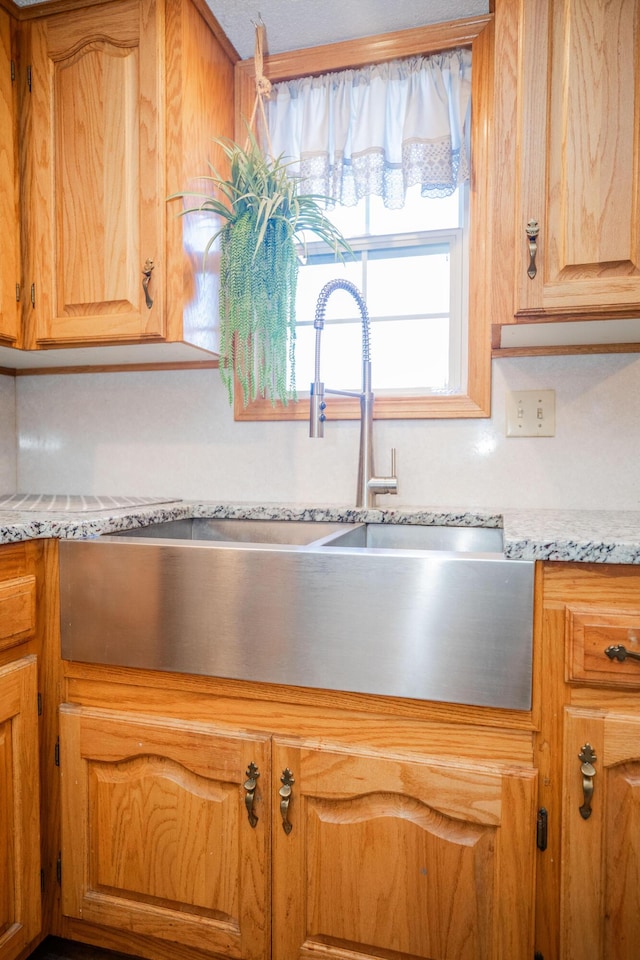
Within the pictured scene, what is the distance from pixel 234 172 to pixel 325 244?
35 cm

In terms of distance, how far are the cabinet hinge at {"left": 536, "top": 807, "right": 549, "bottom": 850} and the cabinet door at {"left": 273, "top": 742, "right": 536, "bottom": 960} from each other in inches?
0.6

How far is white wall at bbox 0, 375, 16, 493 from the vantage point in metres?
1.83

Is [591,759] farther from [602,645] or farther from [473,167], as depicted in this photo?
[473,167]

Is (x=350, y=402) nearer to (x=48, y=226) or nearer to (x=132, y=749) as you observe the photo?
(x=48, y=226)

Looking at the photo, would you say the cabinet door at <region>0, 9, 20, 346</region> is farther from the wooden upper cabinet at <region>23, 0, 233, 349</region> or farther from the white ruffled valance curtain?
the white ruffled valance curtain

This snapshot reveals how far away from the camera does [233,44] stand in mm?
1625

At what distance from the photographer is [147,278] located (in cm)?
138

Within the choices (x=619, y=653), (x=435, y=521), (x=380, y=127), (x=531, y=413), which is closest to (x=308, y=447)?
(x=435, y=521)

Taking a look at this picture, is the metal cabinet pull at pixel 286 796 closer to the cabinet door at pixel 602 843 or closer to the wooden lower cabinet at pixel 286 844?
the wooden lower cabinet at pixel 286 844

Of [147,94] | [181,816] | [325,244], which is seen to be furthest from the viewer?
[325,244]

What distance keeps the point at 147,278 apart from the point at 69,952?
4.77 feet

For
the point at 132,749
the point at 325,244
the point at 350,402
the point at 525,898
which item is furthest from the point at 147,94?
the point at 525,898

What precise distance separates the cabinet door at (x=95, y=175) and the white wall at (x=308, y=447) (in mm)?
347

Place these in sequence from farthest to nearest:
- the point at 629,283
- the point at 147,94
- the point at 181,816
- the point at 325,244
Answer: the point at 325,244 < the point at 147,94 < the point at 629,283 < the point at 181,816
